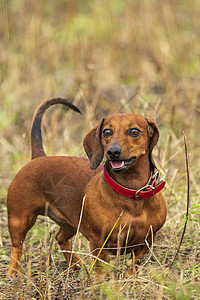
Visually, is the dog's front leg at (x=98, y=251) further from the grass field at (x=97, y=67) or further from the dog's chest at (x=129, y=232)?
the grass field at (x=97, y=67)

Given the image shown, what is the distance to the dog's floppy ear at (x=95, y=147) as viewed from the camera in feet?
8.94

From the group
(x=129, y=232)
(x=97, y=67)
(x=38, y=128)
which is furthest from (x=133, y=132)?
(x=97, y=67)

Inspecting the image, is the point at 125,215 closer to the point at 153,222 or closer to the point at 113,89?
the point at 153,222

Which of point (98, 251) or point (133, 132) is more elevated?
point (133, 132)

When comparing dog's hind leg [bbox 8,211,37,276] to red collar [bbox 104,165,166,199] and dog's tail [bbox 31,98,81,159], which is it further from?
red collar [bbox 104,165,166,199]

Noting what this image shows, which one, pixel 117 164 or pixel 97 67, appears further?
pixel 97 67

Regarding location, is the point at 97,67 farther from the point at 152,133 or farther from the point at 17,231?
the point at 152,133

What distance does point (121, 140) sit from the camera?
248cm

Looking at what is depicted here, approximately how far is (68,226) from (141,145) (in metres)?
1.00

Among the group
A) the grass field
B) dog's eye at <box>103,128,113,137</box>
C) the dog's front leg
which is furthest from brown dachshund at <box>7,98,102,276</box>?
the grass field

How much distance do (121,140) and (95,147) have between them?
0.31m

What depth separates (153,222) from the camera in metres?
2.62

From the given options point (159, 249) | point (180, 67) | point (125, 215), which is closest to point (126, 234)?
point (125, 215)

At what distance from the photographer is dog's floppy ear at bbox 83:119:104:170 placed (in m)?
2.72
